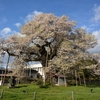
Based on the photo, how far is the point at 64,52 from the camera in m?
31.6

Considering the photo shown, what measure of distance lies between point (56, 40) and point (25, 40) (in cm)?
717

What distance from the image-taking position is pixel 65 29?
35.1 meters

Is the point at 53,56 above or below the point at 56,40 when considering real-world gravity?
below

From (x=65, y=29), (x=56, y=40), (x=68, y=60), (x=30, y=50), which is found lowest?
(x=68, y=60)

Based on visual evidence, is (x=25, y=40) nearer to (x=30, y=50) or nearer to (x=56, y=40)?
(x=30, y=50)

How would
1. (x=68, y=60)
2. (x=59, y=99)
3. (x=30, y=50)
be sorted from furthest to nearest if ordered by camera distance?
(x=30, y=50) < (x=68, y=60) < (x=59, y=99)

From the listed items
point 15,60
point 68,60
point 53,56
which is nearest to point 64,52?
point 68,60

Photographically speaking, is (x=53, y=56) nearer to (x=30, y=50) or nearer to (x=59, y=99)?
(x=30, y=50)

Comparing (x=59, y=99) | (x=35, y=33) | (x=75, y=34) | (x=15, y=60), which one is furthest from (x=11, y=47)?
(x=59, y=99)

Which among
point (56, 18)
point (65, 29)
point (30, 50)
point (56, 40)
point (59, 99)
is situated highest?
point (56, 18)

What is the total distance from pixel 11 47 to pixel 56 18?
11530mm

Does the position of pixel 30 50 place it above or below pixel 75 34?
below

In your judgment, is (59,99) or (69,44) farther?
(69,44)

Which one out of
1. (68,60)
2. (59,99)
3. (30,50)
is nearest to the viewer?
(59,99)
